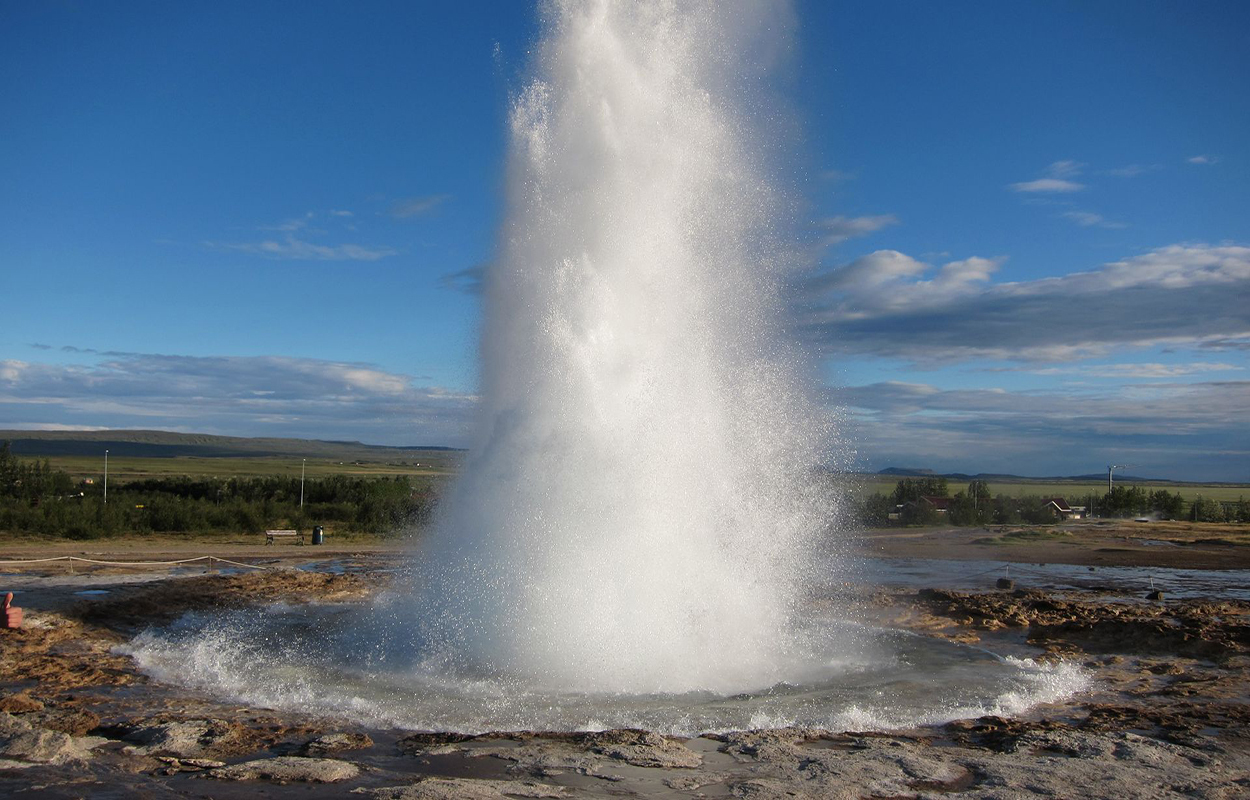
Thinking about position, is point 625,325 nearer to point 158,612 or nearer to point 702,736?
point 702,736

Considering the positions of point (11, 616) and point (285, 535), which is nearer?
point (11, 616)

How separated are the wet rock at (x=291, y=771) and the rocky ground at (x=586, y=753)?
17 mm

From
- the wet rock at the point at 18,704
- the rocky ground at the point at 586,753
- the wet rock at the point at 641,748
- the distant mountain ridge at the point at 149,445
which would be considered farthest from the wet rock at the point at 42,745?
the distant mountain ridge at the point at 149,445

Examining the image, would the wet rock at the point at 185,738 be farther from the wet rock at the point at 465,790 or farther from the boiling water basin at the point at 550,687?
the wet rock at the point at 465,790

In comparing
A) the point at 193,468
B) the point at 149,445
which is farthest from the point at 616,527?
the point at 149,445

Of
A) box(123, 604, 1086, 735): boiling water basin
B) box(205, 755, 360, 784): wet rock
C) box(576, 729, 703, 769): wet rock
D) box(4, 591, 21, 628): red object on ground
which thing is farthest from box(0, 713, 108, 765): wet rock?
box(4, 591, 21, 628): red object on ground

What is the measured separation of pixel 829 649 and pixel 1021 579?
45.9 ft

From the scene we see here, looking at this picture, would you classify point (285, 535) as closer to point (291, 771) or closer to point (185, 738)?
point (185, 738)

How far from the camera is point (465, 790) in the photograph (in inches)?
246

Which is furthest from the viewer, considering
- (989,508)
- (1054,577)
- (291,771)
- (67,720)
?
(989,508)

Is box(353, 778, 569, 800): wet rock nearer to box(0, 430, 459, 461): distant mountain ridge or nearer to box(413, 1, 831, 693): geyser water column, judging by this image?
box(413, 1, 831, 693): geyser water column

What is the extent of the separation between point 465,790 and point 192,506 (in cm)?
3095

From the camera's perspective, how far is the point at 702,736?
26.1 ft

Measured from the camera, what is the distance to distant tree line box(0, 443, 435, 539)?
2914cm
